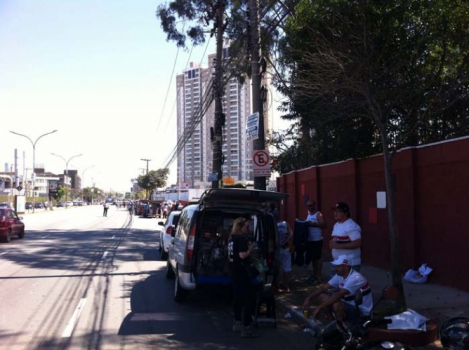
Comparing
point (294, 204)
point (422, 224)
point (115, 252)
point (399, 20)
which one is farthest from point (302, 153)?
point (399, 20)

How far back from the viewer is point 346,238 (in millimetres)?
7660

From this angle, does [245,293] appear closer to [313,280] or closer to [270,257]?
[270,257]

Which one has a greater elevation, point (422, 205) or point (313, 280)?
point (422, 205)

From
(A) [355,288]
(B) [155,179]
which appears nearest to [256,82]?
(A) [355,288]

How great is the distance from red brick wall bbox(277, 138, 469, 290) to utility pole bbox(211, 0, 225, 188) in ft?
25.9

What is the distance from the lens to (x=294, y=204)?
2008 cm

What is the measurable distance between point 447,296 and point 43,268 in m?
10.1

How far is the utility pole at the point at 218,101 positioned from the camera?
20.8 m

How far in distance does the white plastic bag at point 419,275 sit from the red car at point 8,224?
16.4 metres

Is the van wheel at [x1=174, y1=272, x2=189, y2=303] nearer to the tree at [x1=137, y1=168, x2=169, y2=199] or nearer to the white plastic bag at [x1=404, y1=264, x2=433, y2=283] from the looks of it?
the white plastic bag at [x1=404, y1=264, x2=433, y2=283]

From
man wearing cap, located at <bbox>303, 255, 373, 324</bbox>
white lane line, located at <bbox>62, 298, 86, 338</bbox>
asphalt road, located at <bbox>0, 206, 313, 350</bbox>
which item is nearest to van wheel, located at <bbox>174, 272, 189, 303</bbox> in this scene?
asphalt road, located at <bbox>0, 206, 313, 350</bbox>

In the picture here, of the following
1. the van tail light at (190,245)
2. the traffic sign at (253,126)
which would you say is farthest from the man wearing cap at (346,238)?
the traffic sign at (253,126)

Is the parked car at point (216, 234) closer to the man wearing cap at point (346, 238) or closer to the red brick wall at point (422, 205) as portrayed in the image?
the man wearing cap at point (346, 238)

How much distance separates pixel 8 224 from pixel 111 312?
14393mm
